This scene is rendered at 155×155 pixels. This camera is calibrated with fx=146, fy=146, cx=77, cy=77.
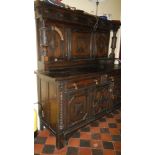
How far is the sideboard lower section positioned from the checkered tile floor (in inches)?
5.0

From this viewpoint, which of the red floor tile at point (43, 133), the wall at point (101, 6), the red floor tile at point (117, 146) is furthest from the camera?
the wall at point (101, 6)

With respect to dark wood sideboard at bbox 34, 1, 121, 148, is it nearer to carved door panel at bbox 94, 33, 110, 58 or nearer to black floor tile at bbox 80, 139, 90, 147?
carved door panel at bbox 94, 33, 110, 58

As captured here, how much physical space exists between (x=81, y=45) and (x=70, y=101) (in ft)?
3.36

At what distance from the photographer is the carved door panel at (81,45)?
229 centimetres

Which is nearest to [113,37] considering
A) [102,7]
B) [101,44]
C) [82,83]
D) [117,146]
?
[101,44]

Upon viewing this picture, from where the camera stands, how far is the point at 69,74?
6.13 ft

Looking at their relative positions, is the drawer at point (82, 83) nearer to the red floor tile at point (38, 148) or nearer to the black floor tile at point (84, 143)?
the black floor tile at point (84, 143)

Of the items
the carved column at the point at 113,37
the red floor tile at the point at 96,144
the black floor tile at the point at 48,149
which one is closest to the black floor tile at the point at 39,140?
the black floor tile at the point at 48,149

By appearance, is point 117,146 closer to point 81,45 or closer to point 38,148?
point 38,148
